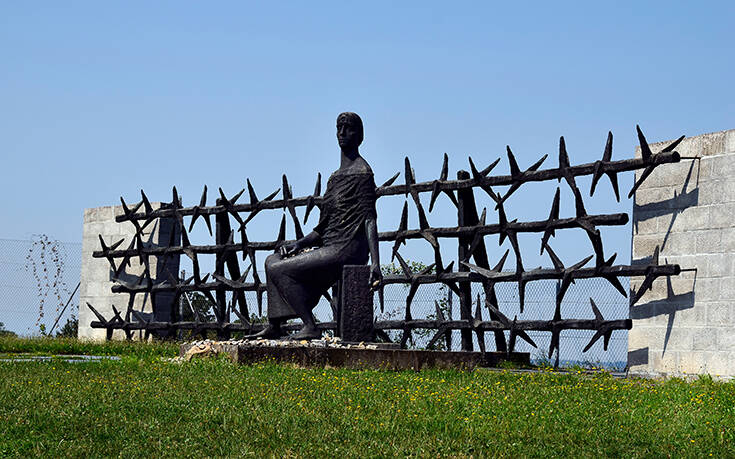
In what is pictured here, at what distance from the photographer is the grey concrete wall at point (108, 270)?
18.6m

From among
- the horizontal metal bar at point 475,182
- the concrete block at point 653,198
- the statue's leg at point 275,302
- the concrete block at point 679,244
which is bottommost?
the statue's leg at point 275,302

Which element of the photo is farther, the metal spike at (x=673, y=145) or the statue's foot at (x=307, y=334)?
the metal spike at (x=673, y=145)

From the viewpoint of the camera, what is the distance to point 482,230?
1307 cm

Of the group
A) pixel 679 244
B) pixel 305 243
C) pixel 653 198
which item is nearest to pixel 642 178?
pixel 653 198

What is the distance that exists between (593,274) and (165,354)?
5932 millimetres

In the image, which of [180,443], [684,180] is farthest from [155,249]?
[180,443]

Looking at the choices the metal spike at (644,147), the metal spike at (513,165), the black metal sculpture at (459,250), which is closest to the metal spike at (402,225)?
the black metal sculpture at (459,250)

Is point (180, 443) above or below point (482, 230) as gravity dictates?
below

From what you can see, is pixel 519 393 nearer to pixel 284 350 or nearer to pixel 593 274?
pixel 284 350

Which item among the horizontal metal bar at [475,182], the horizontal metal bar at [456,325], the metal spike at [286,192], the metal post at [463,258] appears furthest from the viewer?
the metal spike at [286,192]

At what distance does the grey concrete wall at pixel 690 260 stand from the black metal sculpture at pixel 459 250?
0.26m

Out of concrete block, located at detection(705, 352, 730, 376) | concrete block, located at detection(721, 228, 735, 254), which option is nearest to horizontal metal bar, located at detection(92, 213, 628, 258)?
concrete block, located at detection(721, 228, 735, 254)

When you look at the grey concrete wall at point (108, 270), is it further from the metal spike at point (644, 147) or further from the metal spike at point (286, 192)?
the metal spike at point (644, 147)

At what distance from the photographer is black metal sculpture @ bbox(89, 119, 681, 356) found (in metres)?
11.4
